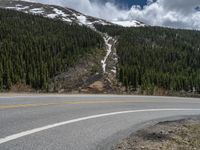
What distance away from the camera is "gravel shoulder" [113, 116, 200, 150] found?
631 cm

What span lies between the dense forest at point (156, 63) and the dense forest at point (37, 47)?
15.9m

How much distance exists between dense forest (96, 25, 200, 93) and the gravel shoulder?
51.6 ft

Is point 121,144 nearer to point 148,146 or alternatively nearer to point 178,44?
point 148,146

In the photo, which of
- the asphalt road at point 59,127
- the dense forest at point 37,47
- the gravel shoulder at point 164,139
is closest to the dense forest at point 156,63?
the asphalt road at point 59,127

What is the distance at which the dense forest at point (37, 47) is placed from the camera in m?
73.2

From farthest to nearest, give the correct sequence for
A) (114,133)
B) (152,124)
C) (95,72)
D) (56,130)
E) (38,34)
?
(38,34)
(95,72)
(152,124)
(114,133)
(56,130)

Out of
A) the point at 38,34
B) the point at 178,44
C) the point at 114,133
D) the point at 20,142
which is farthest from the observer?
the point at 178,44

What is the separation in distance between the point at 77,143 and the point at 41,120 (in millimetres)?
2217

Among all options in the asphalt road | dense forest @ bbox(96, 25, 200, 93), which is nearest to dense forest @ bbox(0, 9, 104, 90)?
dense forest @ bbox(96, 25, 200, 93)

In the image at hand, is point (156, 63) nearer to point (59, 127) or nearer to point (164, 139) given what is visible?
Answer: point (164, 139)

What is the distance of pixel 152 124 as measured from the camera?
938cm

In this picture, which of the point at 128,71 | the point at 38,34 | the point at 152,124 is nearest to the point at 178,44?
the point at 38,34

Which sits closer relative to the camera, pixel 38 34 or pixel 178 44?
pixel 38 34

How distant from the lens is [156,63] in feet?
355
